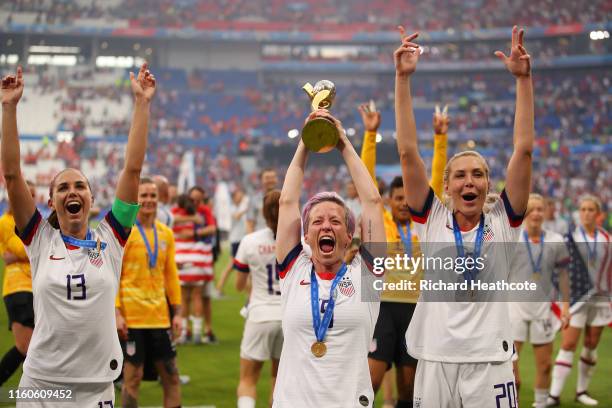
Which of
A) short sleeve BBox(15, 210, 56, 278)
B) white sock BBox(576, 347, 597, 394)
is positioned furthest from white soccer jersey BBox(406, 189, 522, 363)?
white sock BBox(576, 347, 597, 394)

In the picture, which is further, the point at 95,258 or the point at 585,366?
the point at 585,366

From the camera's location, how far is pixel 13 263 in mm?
8438

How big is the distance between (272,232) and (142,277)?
4.24 ft

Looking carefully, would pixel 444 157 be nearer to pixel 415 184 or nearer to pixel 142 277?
pixel 415 184

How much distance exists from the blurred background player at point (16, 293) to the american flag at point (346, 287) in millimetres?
4906

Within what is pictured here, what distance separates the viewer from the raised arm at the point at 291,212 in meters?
4.34

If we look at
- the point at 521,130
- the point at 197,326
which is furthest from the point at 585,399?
the point at 197,326

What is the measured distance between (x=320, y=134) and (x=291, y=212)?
20.2 inches

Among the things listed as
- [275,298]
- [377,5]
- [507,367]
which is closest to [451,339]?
[507,367]

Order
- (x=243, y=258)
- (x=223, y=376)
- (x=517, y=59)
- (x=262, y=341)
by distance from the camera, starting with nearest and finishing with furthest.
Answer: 1. (x=517, y=59)
2. (x=262, y=341)
3. (x=243, y=258)
4. (x=223, y=376)

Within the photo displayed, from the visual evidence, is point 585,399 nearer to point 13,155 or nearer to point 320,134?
point 320,134

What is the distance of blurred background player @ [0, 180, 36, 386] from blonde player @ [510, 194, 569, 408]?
16.2 feet

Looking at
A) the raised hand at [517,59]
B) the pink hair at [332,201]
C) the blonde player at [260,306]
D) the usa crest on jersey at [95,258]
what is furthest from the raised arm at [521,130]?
the blonde player at [260,306]

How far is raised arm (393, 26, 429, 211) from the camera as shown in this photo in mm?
4605
